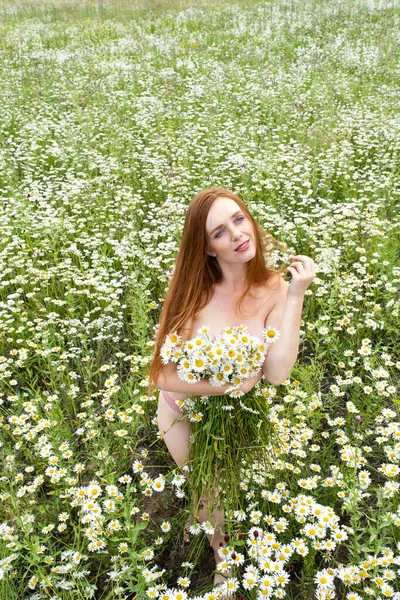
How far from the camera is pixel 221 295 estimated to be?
2289 millimetres

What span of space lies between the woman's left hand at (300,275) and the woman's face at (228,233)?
197 millimetres

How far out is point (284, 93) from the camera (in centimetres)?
777

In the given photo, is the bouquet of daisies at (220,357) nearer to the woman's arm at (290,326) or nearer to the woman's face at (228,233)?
the woman's arm at (290,326)

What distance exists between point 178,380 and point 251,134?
499 cm

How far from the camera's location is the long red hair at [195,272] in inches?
85.3

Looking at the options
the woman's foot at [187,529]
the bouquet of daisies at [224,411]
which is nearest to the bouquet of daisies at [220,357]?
the bouquet of daisies at [224,411]

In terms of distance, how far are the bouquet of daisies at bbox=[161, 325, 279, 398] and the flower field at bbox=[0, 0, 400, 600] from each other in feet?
A: 1.43

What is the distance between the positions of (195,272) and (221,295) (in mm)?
164

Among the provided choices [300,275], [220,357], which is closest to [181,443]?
[220,357]

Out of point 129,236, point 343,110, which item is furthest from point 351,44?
point 129,236

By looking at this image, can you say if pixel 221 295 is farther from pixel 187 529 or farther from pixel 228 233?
pixel 187 529

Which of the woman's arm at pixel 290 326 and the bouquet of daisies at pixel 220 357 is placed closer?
the bouquet of daisies at pixel 220 357

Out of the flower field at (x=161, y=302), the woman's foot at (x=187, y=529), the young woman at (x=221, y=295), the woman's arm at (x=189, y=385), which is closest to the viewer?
the woman's arm at (x=189, y=385)

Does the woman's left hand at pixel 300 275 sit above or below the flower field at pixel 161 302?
above
